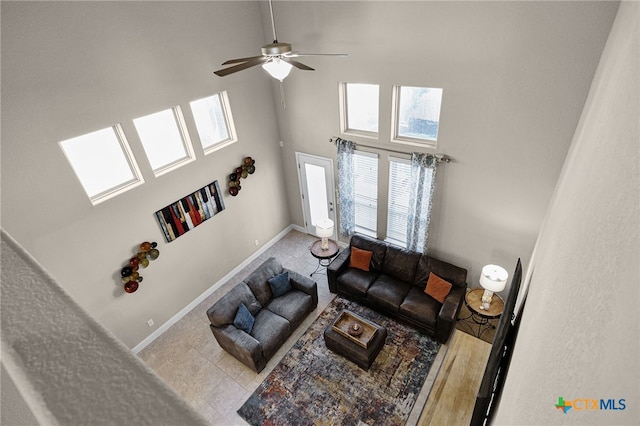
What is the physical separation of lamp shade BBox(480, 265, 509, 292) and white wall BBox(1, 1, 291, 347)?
414 cm

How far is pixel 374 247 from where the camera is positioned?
5.79m

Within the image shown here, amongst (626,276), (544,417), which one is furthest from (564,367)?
(626,276)

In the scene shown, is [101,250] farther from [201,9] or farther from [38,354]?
[38,354]

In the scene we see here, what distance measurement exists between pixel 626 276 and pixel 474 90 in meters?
4.42

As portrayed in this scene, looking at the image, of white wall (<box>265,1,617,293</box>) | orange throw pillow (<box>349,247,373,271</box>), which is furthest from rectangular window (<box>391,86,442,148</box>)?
orange throw pillow (<box>349,247,373,271</box>)

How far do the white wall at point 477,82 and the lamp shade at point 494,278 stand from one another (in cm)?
49

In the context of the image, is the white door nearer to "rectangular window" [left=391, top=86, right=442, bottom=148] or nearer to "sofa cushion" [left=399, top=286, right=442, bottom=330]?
"rectangular window" [left=391, top=86, right=442, bottom=148]

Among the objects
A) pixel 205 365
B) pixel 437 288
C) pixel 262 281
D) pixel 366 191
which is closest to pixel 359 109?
pixel 366 191

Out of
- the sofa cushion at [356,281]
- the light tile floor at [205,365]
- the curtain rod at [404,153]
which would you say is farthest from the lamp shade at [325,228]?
the curtain rod at [404,153]

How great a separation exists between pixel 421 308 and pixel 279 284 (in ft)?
7.24

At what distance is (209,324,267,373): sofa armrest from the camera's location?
4.52 meters

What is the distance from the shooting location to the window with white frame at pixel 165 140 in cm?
467

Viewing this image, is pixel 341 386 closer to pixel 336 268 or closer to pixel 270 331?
pixel 270 331

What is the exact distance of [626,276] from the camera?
0.47 metres
